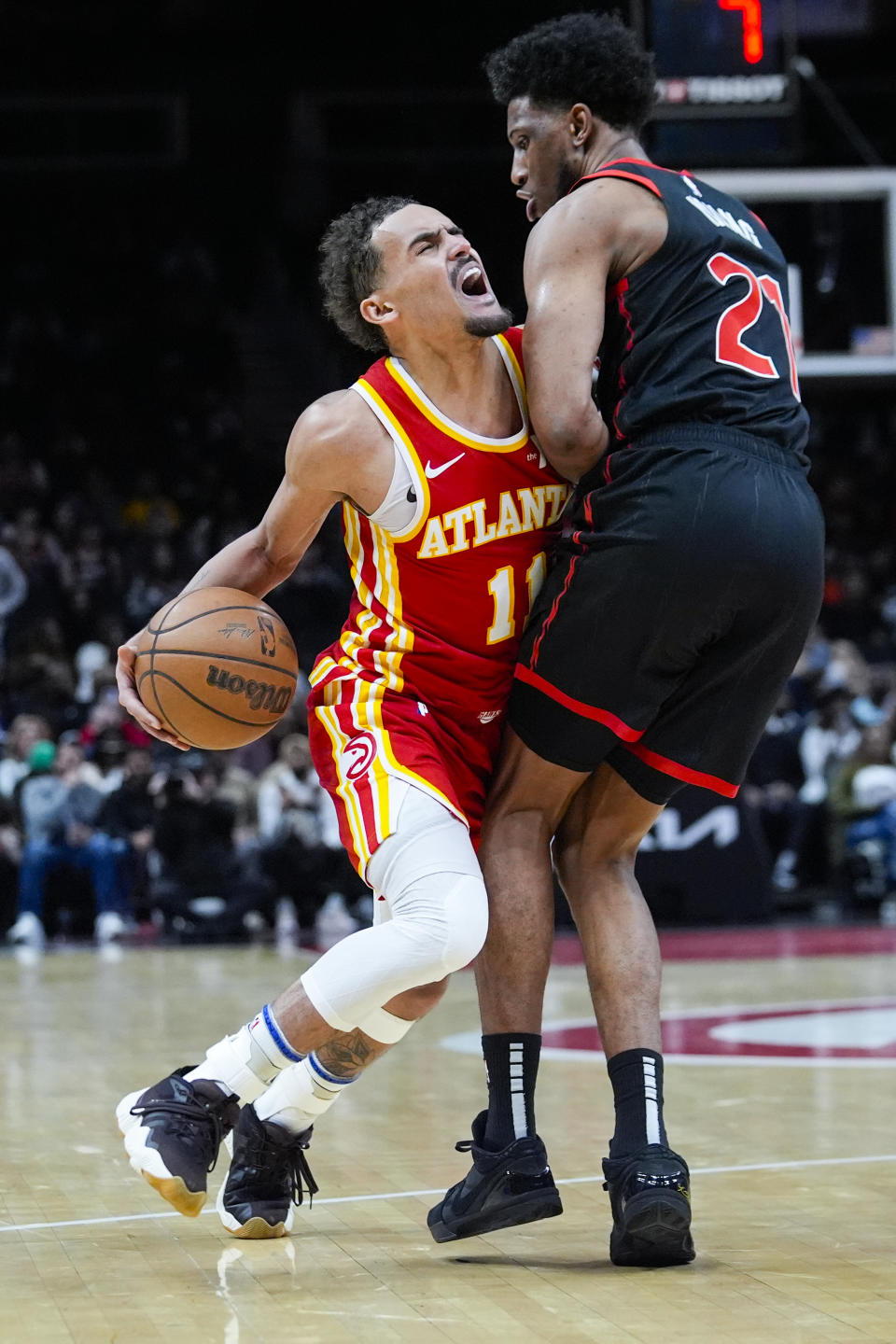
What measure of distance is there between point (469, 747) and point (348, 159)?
15.7 meters

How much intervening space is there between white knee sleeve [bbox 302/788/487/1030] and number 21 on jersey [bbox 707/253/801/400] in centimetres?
97

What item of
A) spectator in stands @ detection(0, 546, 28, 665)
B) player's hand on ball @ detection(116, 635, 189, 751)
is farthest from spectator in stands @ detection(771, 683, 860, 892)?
player's hand on ball @ detection(116, 635, 189, 751)

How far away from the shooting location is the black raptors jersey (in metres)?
3.23

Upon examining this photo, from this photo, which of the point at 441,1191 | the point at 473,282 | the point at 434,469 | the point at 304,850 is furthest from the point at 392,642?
the point at 304,850

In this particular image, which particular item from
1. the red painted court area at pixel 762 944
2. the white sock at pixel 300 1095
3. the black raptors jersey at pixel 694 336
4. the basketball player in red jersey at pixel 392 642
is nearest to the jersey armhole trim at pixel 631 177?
the black raptors jersey at pixel 694 336

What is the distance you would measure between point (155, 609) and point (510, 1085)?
11.7 meters

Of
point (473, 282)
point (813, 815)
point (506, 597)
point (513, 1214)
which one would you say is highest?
point (473, 282)

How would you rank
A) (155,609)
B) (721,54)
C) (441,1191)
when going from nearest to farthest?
(441,1191) < (721,54) < (155,609)

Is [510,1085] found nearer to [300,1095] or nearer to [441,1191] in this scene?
[300,1095]

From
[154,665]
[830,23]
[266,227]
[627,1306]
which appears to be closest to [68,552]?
[266,227]

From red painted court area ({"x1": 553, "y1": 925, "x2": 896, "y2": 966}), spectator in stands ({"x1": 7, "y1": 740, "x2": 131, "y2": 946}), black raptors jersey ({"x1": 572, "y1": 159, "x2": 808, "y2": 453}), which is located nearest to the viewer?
black raptors jersey ({"x1": 572, "y1": 159, "x2": 808, "y2": 453})

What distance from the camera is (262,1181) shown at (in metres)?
3.37

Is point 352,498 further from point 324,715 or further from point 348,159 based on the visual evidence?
point 348,159

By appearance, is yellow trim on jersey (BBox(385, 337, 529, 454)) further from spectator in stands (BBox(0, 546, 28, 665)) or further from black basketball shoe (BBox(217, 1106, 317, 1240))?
spectator in stands (BBox(0, 546, 28, 665))
